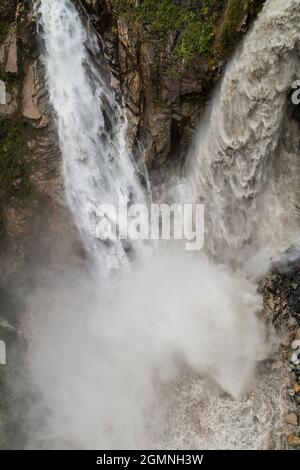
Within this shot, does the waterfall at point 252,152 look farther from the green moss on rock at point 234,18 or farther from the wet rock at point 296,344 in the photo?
the wet rock at point 296,344

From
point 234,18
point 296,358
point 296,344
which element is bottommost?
point 296,358

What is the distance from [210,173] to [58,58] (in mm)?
4484

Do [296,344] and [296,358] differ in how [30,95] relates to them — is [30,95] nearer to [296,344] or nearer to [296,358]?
[296,344]

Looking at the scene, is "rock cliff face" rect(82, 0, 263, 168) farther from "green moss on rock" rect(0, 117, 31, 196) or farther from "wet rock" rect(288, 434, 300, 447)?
"wet rock" rect(288, 434, 300, 447)

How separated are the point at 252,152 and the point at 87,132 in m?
4.02

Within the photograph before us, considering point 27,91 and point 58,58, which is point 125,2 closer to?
point 58,58

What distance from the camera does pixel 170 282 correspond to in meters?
11.3

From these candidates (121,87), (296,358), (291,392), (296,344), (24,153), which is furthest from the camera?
(24,153)

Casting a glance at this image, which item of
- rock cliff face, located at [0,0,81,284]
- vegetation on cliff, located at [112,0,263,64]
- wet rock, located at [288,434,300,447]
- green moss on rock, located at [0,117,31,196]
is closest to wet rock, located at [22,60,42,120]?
rock cliff face, located at [0,0,81,284]

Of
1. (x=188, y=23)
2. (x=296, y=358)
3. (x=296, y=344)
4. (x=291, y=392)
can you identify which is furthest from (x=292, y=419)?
(x=188, y=23)

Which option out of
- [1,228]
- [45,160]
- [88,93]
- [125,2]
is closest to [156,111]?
[88,93]

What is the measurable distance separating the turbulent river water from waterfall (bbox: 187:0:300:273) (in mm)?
24

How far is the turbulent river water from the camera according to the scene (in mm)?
9266

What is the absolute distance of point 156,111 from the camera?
1032 centimetres
